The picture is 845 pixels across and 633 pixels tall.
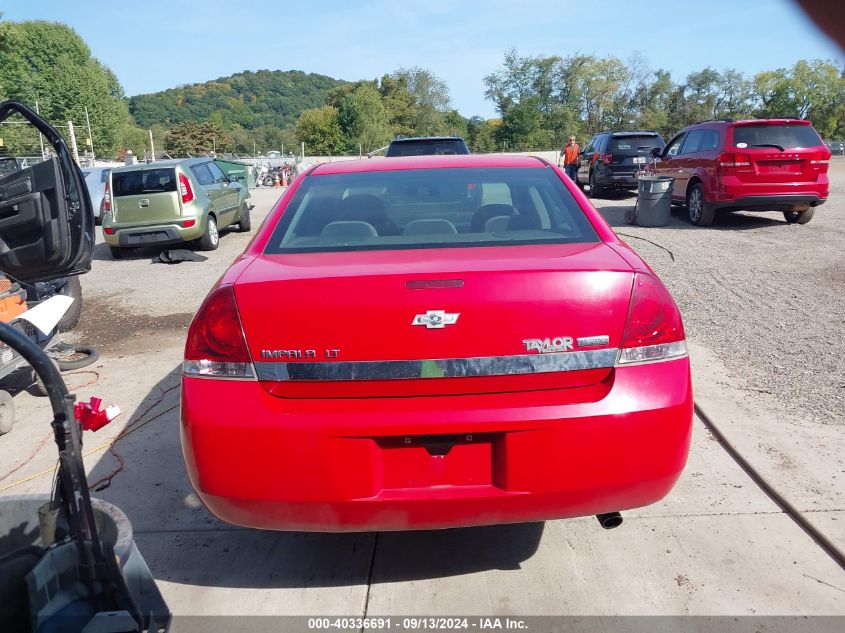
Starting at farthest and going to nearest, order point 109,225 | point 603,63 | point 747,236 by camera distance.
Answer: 1. point 603,63
2. point 109,225
3. point 747,236

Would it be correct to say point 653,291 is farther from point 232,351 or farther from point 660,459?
point 232,351

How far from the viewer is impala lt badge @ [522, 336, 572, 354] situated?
7.91 ft

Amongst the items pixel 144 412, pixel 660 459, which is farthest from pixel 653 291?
pixel 144 412

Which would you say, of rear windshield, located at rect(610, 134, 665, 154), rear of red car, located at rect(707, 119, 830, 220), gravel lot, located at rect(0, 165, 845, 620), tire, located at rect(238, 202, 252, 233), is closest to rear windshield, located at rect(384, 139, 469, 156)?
tire, located at rect(238, 202, 252, 233)

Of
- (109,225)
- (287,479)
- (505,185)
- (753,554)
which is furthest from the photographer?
(109,225)

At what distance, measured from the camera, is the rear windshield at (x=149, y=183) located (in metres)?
12.4

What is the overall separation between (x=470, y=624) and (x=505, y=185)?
2011 millimetres

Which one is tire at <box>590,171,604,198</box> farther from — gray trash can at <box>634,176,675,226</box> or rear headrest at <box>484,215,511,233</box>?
rear headrest at <box>484,215,511,233</box>

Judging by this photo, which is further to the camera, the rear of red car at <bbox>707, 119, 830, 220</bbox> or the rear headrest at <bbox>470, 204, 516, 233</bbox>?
the rear of red car at <bbox>707, 119, 830, 220</bbox>

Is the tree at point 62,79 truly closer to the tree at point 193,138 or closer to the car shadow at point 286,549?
the tree at point 193,138

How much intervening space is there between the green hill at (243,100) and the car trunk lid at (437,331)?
128 metres

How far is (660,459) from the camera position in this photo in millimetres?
2482

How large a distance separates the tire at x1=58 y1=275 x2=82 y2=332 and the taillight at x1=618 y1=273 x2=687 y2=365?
6027 mm

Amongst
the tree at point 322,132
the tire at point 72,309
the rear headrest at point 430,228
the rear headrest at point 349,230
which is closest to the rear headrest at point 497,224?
the rear headrest at point 430,228
